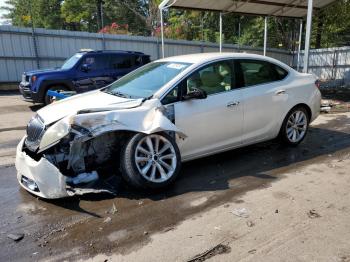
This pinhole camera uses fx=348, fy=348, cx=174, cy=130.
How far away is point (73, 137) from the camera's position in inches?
161

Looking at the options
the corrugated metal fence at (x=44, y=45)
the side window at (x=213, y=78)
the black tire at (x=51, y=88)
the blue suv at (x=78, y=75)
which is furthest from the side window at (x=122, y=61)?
the side window at (x=213, y=78)

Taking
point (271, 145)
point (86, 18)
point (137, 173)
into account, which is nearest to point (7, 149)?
point (137, 173)

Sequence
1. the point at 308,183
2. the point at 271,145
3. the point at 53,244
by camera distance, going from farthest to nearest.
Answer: the point at 271,145
the point at 308,183
the point at 53,244

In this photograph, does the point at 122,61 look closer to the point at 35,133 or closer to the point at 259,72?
the point at 259,72

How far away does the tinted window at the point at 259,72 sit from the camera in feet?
18.2

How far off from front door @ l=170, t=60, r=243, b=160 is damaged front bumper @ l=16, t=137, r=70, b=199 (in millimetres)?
1674

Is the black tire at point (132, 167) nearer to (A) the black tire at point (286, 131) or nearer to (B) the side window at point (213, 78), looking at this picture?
(B) the side window at point (213, 78)

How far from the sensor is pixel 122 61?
474 inches

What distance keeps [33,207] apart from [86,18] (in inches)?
1759

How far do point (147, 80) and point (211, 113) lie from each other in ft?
3.61

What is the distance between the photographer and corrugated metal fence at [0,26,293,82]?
1617 cm

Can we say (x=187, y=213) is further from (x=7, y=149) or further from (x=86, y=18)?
(x=86, y=18)

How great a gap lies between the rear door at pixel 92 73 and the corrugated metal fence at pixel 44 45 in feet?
22.2

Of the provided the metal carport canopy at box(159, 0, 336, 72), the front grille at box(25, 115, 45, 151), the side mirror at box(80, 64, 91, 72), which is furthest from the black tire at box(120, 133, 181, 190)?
the metal carport canopy at box(159, 0, 336, 72)
